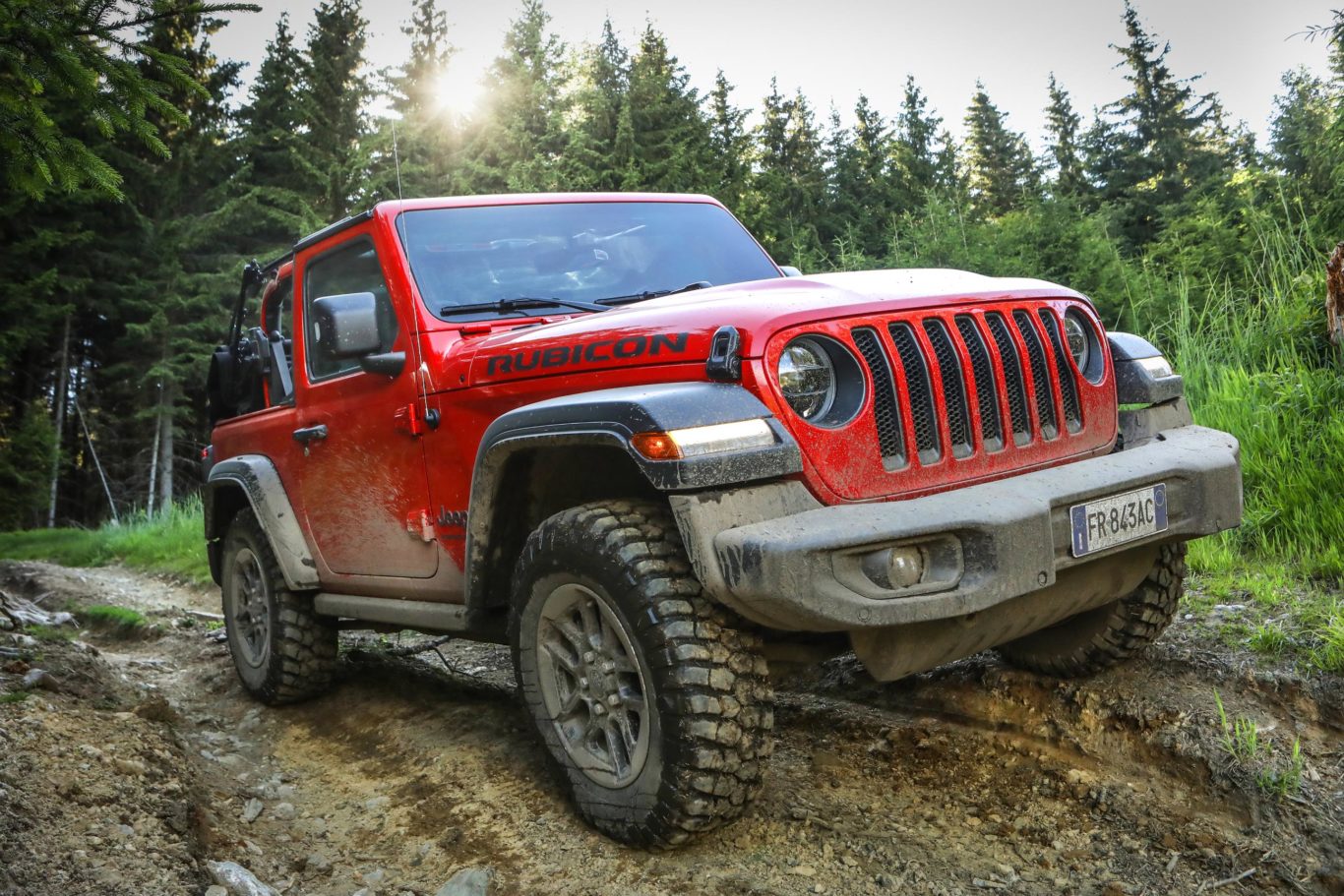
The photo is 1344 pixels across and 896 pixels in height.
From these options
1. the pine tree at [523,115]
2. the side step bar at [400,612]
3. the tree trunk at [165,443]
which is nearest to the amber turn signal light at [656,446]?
the side step bar at [400,612]

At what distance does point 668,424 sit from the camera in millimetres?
2416

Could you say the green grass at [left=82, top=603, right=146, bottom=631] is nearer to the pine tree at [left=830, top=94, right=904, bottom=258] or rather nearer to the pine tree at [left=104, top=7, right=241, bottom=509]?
the pine tree at [left=104, top=7, right=241, bottom=509]

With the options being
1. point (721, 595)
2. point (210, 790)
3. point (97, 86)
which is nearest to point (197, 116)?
point (97, 86)

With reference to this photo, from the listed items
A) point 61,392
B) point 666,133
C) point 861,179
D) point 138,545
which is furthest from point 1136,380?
point 861,179

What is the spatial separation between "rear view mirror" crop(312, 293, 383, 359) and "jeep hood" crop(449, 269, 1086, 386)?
0.39 metres

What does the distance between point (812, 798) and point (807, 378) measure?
1.22m

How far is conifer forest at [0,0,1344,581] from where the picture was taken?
11.1 metres

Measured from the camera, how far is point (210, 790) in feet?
11.8

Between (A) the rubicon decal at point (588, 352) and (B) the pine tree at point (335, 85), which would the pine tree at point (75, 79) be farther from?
(B) the pine tree at point (335, 85)

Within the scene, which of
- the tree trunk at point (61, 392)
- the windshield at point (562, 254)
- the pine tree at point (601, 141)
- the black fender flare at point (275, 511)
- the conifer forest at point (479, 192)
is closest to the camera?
the windshield at point (562, 254)

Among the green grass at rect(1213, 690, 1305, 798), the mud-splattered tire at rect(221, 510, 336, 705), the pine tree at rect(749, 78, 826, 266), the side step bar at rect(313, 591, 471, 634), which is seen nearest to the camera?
the green grass at rect(1213, 690, 1305, 798)

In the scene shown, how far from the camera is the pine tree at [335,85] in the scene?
24734 mm

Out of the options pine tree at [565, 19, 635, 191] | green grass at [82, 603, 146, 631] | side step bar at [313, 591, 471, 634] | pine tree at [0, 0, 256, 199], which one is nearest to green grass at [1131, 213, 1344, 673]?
side step bar at [313, 591, 471, 634]

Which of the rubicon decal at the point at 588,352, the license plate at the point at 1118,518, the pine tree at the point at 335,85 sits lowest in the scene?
the license plate at the point at 1118,518
